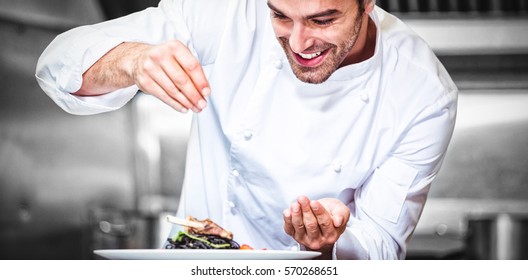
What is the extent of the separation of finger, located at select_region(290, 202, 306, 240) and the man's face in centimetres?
39

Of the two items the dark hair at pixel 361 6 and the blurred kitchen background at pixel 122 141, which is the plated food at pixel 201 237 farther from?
the blurred kitchen background at pixel 122 141

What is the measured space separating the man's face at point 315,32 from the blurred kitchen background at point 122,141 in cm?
50

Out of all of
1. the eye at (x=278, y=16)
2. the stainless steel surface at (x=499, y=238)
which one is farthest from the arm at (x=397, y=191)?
the stainless steel surface at (x=499, y=238)

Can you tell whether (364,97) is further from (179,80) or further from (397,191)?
(179,80)

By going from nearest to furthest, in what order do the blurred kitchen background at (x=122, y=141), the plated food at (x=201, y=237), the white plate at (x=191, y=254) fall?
1. the white plate at (x=191, y=254)
2. the plated food at (x=201, y=237)
3. the blurred kitchen background at (x=122, y=141)

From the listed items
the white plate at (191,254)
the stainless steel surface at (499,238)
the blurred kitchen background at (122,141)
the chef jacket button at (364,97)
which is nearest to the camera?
the white plate at (191,254)

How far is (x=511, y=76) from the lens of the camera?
239cm

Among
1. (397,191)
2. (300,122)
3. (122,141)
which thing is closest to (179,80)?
(300,122)

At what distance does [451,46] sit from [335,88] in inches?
28.3

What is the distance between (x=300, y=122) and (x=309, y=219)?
1.31ft

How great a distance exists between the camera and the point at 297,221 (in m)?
1.42

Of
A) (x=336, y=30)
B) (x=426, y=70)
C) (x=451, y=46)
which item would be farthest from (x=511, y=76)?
(x=336, y=30)

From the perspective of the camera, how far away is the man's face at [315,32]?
5.37 ft

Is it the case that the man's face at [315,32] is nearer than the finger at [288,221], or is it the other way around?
the finger at [288,221]
